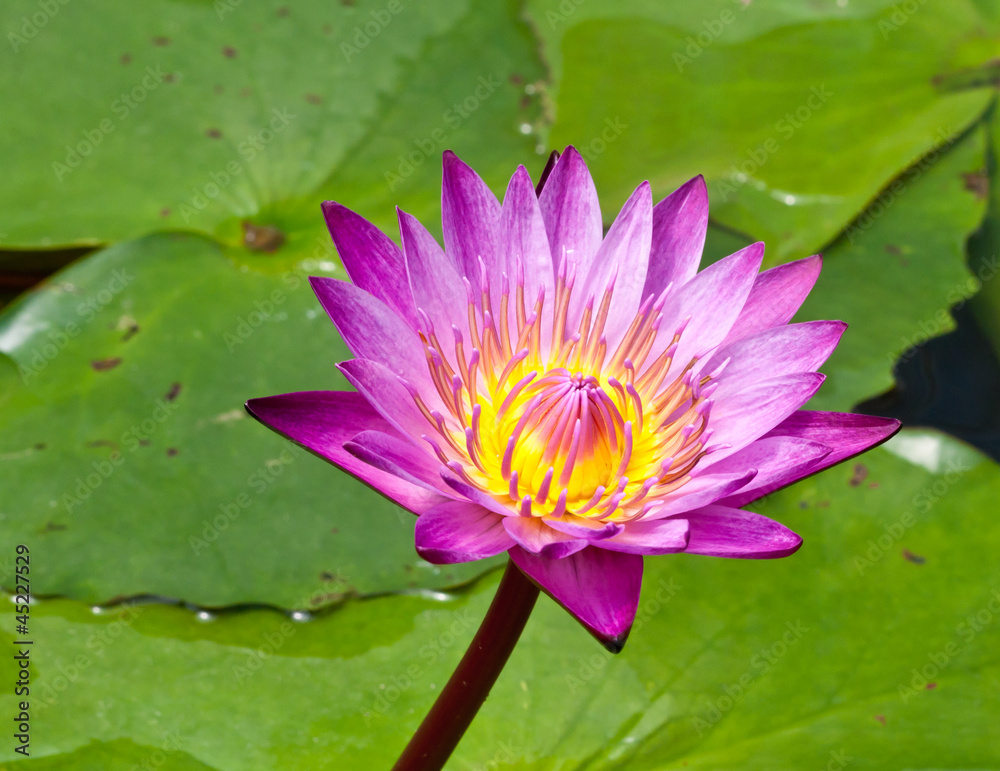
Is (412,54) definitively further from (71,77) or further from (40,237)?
(40,237)

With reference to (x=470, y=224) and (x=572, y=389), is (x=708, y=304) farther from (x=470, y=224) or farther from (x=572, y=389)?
(x=470, y=224)

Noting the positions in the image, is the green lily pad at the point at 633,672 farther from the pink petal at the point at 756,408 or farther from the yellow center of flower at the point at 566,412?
the pink petal at the point at 756,408

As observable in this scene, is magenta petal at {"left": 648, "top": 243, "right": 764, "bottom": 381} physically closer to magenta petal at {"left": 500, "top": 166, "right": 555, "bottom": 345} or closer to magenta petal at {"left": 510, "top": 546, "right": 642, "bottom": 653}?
magenta petal at {"left": 500, "top": 166, "right": 555, "bottom": 345}

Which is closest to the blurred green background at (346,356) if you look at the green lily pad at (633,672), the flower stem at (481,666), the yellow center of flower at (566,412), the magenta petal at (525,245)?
the green lily pad at (633,672)

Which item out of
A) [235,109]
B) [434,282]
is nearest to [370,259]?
[434,282]

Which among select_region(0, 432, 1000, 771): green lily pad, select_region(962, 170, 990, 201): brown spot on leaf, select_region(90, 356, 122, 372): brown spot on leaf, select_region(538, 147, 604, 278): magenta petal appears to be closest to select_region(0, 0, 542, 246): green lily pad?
select_region(90, 356, 122, 372): brown spot on leaf
